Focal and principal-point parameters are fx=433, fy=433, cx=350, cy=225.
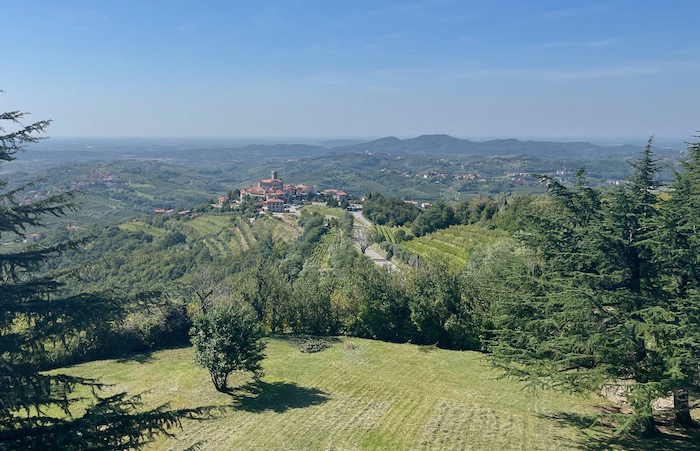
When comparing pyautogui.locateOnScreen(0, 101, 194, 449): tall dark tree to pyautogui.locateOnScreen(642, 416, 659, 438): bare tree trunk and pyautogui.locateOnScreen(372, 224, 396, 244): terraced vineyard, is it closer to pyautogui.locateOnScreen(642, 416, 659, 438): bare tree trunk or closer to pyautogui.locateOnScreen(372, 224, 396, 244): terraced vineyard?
pyautogui.locateOnScreen(642, 416, 659, 438): bare tree trunk

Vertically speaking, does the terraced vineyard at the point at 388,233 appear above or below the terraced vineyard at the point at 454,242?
below

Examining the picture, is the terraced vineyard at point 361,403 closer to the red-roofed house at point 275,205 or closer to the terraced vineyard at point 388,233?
the terraced vineyard at point 388,233

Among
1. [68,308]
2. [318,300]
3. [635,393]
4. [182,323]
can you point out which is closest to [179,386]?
[182,323]

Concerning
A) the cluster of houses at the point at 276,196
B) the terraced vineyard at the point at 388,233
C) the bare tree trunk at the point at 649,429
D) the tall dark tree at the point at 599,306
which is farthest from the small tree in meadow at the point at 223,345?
the cluster of houses at the point at 276,196

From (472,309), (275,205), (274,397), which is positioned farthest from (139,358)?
(275,205)

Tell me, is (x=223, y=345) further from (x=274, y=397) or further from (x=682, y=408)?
(x=682, y=408)
